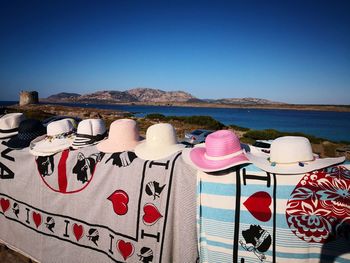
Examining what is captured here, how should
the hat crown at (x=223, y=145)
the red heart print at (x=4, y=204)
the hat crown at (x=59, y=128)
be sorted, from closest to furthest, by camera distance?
the hat crown at (x=223, y=145)
the hat crown at (x=59, y=128)
the red heart print at (x=4, y=204)

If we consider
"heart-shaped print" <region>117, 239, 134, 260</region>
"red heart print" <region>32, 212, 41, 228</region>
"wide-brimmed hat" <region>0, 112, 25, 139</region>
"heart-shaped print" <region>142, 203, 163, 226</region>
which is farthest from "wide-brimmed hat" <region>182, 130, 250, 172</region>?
"wide-brimmed hat" <region>0, 112, 25, 139</region>

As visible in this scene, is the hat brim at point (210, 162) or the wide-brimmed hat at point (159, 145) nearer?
the hat brim at point (210, 162)

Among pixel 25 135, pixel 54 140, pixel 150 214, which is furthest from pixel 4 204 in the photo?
pixel 150 214

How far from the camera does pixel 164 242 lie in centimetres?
211

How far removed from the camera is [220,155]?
2021 millimetres

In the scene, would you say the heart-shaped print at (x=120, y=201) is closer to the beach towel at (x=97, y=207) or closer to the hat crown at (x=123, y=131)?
the beach towel at (x=97, y=207)

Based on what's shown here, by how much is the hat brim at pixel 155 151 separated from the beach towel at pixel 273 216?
0.47 metres

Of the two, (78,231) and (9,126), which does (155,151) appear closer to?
(78,231)

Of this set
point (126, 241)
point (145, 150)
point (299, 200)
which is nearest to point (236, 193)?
point (299, 200)

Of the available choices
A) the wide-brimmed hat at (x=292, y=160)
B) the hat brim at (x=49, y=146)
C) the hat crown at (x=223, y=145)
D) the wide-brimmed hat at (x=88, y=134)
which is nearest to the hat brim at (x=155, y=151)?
the hat crown at (x=223, y=145)

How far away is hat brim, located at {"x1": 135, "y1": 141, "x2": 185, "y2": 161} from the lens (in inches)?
90.3

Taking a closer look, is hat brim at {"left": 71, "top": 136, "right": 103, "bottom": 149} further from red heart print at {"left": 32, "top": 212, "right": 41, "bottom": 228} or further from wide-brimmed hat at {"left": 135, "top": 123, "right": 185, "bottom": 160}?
red heart print at {"left": 32, "top": 212, "right": 41, "bottom": 228}

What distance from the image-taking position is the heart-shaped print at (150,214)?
2.17 m

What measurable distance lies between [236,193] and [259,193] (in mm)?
196
